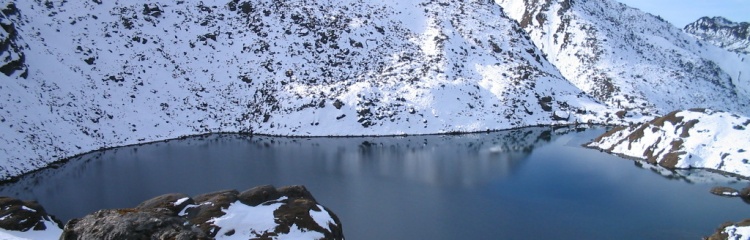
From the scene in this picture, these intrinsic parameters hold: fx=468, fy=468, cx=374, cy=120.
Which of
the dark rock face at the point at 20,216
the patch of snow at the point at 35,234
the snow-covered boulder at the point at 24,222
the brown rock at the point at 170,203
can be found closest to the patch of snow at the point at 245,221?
the brown rock at the point at 170,203

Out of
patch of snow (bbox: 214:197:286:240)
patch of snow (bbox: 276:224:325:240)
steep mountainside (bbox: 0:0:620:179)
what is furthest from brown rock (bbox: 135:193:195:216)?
steep mountainside (bbox: 0:0:620:179)

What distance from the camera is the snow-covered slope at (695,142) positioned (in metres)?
61.3

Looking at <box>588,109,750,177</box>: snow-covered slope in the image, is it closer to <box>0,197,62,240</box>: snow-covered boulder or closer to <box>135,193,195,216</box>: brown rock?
<box>135,193,195,216</box>: brown rock

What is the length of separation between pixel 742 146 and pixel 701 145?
14.8ft

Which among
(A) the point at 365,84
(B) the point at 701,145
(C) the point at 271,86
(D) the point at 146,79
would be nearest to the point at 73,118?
(D) the point at 146,79

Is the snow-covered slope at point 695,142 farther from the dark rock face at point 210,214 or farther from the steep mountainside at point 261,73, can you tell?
the dark rock face at point 210,214

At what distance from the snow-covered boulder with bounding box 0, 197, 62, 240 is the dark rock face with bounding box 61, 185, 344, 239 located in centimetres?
824

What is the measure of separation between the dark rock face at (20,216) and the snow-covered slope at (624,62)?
13420cm

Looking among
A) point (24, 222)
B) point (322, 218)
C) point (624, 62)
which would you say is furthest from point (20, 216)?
point (624, 62)

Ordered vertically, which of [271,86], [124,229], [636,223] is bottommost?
[636,223]

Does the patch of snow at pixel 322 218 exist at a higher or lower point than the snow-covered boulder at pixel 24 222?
higher

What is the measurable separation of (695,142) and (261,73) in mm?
81564

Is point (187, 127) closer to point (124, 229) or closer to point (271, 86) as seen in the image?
point (271, 86)

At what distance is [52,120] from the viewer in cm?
7206
